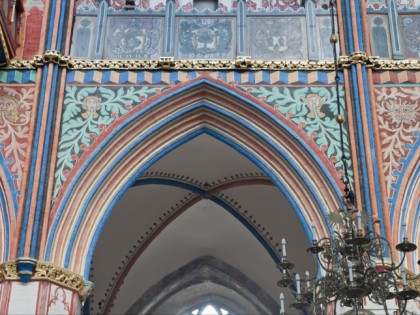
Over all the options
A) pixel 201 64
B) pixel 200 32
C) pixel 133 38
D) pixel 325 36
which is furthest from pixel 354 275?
pixel 133 38

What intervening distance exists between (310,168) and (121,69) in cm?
329

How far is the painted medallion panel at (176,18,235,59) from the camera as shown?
572 inches

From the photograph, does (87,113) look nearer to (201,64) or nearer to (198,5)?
(201,64)

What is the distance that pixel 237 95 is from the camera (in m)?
13.9

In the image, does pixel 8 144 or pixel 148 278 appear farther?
pixel 148 278

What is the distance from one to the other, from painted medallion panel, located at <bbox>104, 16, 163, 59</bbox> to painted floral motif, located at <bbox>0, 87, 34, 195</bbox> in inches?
60.1

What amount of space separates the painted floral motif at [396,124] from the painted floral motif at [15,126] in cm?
520

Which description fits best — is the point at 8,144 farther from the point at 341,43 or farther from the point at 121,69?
the point at 341,43

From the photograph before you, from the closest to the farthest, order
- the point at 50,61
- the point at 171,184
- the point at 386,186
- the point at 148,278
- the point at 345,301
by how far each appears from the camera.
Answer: the point at 345,301, the point at 386,186, the point at 50,61, the point at 171,184, the point at 148,278

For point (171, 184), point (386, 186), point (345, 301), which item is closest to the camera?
point (345, 301)

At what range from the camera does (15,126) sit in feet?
44.8

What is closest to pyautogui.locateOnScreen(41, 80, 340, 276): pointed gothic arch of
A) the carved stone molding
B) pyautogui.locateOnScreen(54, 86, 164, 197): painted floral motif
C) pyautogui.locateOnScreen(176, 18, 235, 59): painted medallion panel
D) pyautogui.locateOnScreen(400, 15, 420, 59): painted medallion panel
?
pyautogui.locateOnScreen(54, 86, 164, 197): painted floral motif

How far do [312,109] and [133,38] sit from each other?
3095 millimetres

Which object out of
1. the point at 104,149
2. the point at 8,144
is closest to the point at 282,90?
the point at 104,149
